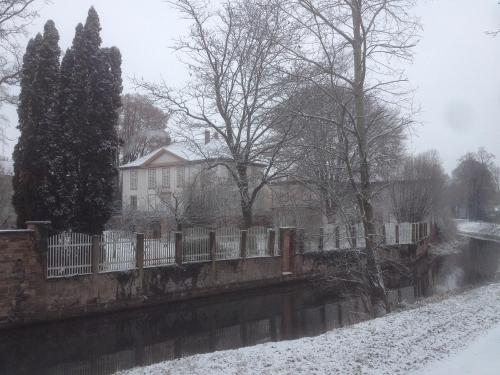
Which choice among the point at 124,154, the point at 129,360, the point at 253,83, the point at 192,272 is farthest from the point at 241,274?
the point at 124,154

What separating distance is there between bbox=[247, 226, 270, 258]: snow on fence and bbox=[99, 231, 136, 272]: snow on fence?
591 centimetres

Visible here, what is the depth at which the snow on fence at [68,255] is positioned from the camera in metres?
15.0

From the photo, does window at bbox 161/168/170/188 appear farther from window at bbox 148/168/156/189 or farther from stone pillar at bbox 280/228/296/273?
stone pillar at bbox 280/228/296/273

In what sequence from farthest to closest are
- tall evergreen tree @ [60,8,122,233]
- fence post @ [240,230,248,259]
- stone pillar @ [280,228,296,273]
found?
stone pillar @ [280,228,296,273]
fence post @ [240,230,248,259]
tall evergreen tree @ [60,8,122,233]

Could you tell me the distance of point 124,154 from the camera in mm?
54500

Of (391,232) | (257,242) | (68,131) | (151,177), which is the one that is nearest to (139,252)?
(68,131)

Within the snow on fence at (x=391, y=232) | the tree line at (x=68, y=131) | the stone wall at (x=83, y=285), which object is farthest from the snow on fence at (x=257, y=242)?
the snow on fence at (x=391, y=232)

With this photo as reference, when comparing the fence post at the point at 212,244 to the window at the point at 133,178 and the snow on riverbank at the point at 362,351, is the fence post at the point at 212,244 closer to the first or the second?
the snow on riverbank at the point at 362,351

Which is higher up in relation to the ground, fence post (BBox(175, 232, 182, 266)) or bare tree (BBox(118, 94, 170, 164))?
bare tree (BBox(118, 94, 170, 164))

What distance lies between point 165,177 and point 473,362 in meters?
40.8

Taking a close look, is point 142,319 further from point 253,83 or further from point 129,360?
point 253,83

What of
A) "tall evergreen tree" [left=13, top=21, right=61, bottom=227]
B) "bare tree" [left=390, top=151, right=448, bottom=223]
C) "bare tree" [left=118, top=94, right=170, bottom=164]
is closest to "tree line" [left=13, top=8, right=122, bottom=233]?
"tall evergreen tree" [left=13, top=21, right=61, bottom=227]

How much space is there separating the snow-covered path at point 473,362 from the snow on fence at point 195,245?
514 inches

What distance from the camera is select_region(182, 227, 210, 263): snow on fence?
63.0 feet
